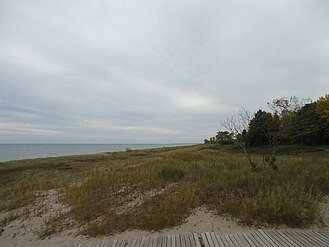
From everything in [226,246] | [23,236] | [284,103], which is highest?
[284,103]

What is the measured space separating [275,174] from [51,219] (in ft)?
25.8

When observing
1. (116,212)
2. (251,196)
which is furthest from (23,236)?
(251,196)

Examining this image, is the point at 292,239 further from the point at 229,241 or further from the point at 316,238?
the point at 229,241

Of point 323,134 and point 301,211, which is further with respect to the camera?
point 323,134

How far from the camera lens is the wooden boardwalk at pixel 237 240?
471cm

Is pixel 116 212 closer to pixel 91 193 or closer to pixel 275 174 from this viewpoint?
pixel 91 193

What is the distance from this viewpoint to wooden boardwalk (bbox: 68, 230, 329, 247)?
4.71m

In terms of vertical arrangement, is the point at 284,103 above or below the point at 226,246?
above

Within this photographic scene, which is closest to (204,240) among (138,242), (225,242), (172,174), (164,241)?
(225,242)

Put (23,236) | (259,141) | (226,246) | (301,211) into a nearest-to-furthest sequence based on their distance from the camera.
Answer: (226,246)
(301,211)
(23,236)
(259,141)

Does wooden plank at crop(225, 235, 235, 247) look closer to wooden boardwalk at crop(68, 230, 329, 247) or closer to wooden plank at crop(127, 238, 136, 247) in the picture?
wooden boardwalk at crop(68, 230, 329, 247)

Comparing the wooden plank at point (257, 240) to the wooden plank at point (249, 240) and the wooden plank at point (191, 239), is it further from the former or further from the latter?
the wooden plank at point (191, 239)

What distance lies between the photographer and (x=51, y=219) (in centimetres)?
781

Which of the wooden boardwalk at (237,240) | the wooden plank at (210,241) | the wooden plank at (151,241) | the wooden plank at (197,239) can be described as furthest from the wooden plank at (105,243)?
the wooden plank at (210,241)
